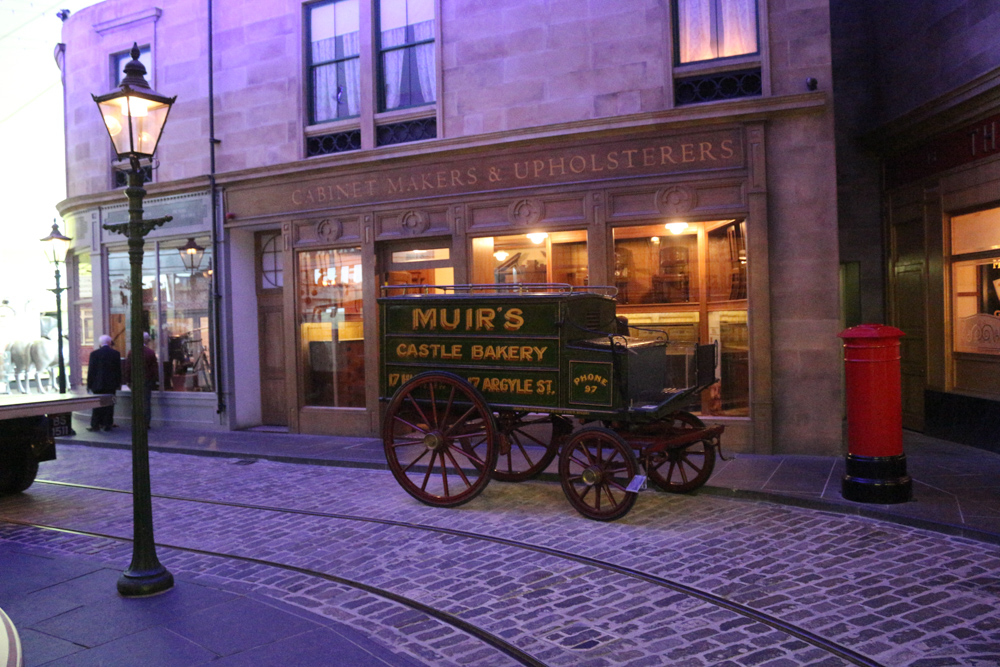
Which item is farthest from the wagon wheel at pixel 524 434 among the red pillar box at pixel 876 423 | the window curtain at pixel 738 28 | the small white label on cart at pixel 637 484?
the window curtain at pixel 738 28

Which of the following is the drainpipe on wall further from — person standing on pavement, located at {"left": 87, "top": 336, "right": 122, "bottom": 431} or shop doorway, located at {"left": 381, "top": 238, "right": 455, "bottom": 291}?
shop doorway, located at {"left": 381, "top": 238, "right": 455, "bottom": 291}

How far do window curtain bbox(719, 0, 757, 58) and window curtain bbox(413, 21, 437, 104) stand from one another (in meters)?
4.31

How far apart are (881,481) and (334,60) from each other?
1028cm

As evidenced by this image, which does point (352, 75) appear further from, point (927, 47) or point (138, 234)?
point (927, 47)

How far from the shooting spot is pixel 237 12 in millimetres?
13656

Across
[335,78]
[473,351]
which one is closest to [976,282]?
[473,351]

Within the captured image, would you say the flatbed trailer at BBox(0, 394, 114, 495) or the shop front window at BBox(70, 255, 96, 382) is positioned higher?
the shop front window at BBox(70, 255, 96, 382)

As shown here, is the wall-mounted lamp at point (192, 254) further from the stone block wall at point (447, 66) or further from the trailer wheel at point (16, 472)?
the trailer wheel at point (16, 472)

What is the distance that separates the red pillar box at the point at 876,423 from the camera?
7.15 meters

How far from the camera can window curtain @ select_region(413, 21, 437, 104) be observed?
39.9 feet

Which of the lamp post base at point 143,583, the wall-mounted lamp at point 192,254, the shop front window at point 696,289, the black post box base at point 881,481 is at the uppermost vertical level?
the wall-mounted lamp at point 192,254

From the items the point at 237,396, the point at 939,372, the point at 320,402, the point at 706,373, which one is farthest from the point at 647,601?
the point at 237,396

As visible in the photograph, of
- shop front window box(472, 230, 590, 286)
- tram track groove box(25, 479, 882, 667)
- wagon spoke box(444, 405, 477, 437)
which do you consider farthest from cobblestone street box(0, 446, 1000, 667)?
shop front window box(472, 230, 590, 286)

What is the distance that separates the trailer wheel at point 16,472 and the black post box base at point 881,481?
8901mm
